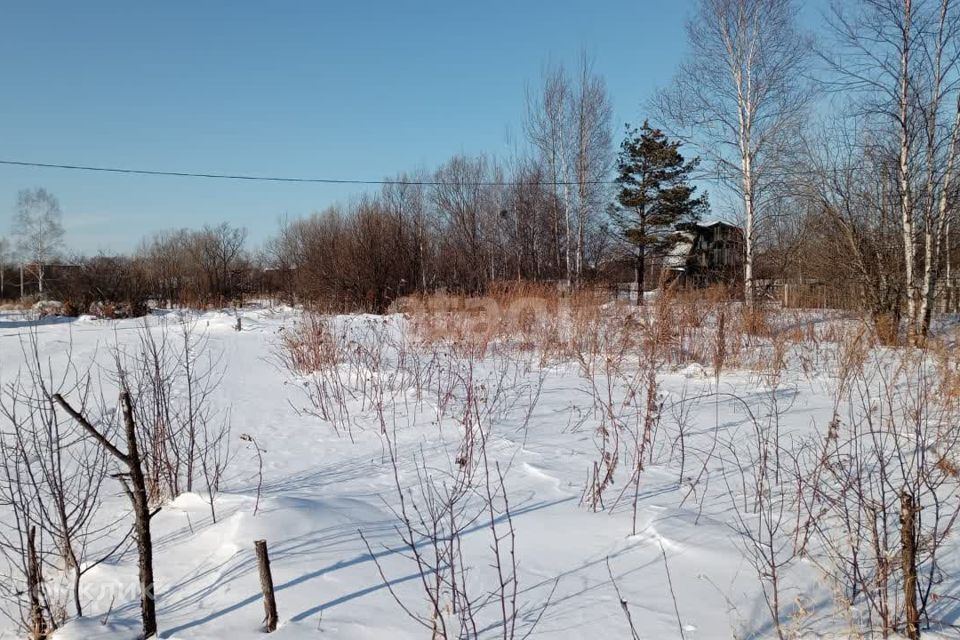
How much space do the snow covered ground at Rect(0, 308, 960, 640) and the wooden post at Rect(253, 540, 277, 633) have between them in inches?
1.8

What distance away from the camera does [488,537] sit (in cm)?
246

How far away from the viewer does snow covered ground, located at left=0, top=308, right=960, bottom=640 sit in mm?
1830

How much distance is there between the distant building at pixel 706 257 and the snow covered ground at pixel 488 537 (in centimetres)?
343

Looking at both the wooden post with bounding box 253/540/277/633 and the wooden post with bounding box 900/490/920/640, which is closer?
the wooden post with bounding box 900/490/920/640

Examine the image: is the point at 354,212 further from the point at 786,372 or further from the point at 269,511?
the point at 269,511

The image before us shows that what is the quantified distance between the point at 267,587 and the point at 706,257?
2814 cm

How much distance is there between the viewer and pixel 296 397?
580 centimetres

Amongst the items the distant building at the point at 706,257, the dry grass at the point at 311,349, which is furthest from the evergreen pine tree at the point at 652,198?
the dry grass at the point at 311,349

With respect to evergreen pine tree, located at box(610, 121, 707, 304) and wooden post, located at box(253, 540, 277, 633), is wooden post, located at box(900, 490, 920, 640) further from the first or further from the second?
evergreen pine tree, located at box(610, 121, 707, 304)

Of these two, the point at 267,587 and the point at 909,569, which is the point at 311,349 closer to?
the point at 267,587

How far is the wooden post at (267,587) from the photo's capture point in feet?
5.88

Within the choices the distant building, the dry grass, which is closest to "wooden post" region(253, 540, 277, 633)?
the dry grass

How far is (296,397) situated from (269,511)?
325cm

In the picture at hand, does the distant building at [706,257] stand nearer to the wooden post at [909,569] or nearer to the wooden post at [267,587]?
the wooden post at [909,569]
